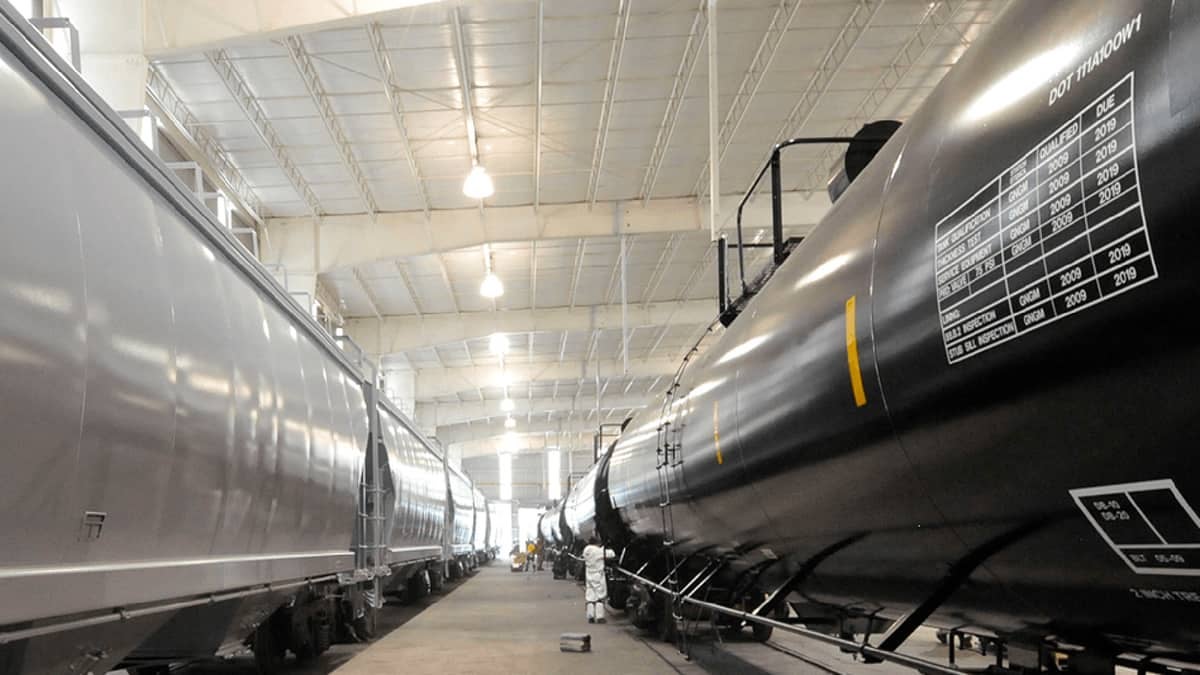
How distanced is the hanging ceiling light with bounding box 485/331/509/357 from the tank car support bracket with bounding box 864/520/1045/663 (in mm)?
30082

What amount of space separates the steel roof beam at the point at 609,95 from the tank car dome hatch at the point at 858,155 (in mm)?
9950

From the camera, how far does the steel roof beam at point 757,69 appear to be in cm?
1523

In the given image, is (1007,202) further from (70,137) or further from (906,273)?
(70,137)

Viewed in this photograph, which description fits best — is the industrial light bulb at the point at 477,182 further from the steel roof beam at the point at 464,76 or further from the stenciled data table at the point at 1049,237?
the stenciled data table at the point at 1049,237

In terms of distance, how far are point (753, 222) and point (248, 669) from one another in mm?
14352

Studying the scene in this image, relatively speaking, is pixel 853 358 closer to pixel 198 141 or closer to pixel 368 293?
pixel 198 141

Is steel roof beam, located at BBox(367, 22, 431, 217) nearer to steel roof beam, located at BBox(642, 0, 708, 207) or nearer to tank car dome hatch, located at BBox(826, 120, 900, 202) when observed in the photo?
steel roof beam, located at BBox(642, 0, 708, 207)

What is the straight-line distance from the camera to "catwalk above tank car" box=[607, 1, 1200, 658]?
2100 mm

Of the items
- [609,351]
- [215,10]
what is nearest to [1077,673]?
[215,10]

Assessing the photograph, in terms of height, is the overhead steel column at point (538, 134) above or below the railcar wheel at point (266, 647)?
above

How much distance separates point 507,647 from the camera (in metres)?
12.6

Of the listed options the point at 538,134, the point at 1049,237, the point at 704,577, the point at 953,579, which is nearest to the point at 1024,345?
the point at 1049,237

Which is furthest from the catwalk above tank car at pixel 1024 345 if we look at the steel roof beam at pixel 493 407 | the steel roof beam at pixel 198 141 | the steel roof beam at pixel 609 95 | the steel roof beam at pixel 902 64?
the steel roof beam at pixel 493 407

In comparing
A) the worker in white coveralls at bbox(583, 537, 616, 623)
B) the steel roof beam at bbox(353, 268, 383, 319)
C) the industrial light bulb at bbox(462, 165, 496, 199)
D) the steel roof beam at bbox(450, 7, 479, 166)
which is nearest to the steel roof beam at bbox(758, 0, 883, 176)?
the industrial light bulb at bbox(462, 165, 496, 199)
